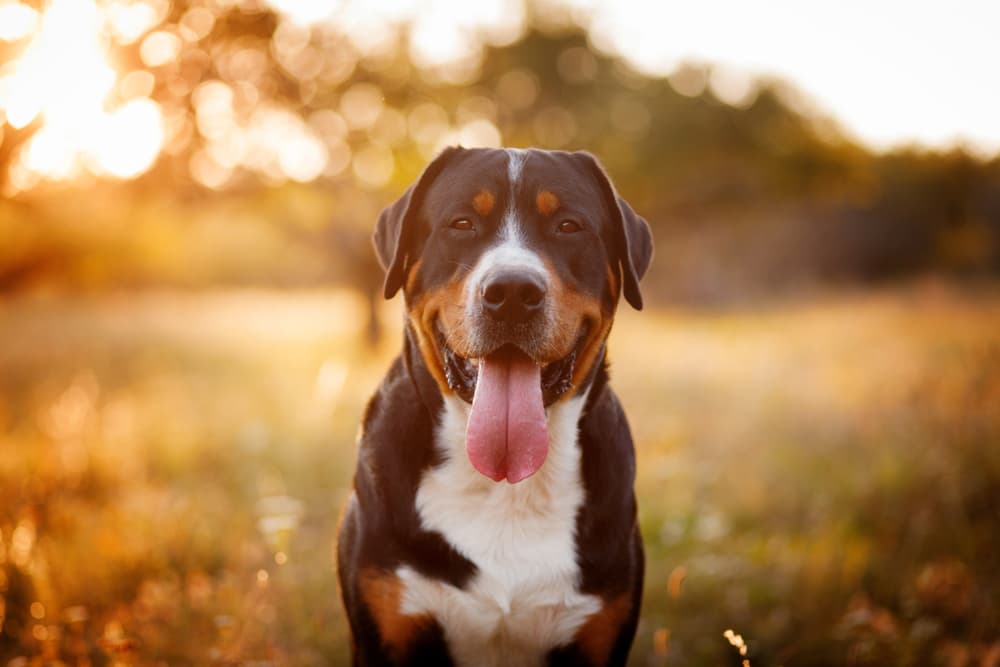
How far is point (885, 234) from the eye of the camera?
86.6 feet

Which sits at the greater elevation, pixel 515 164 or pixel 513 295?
pixel 515 164

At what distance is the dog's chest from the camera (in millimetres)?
2500

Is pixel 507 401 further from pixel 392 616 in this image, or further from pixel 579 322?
pixel 392 616

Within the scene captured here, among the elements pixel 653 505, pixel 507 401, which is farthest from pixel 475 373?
pixel 653 505

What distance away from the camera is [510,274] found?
2.44 meters

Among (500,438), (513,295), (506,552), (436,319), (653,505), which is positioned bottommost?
(653,505)

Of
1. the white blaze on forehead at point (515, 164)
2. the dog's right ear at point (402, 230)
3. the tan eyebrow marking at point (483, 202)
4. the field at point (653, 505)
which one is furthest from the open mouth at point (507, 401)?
the field at point (653, 505)

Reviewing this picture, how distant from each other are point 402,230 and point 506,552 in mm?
1216

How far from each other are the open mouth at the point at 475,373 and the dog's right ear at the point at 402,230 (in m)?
A: 0.34

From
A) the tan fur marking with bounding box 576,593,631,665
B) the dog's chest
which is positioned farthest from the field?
the dog's chest

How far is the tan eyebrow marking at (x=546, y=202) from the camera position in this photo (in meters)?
2.77

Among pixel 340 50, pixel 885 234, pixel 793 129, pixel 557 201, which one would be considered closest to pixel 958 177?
pixel 885 234

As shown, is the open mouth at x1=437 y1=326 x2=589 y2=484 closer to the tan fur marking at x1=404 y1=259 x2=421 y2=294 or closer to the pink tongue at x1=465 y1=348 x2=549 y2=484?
the pink tongue at x1=465 y1=348 x2=549 y2=484

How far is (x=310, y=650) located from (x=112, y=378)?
715cm
